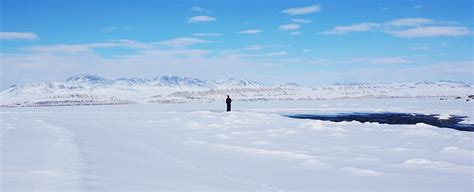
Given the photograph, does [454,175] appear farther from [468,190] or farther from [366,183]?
[366,183]

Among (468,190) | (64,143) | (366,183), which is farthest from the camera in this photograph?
(64,143)

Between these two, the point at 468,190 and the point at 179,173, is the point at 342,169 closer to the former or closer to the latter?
the point at 468,190

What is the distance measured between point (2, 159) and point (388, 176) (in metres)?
7.24

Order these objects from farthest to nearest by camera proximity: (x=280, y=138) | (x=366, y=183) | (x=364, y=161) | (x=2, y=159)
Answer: (x=280, y=138)
(x=364, y=161)
(x=2, y=159)
(x=366, y=183)

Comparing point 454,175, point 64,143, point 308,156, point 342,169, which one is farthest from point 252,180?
point 64,143

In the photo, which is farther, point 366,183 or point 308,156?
point 308,156

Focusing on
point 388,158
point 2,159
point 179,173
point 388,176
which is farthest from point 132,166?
point 388,158

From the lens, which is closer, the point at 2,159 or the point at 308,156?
the point at 2,159

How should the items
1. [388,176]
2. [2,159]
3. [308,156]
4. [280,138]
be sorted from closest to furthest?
[388,176]
[2,159]
[308,156]
[280,138]

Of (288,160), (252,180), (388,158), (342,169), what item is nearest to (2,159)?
(252,180)

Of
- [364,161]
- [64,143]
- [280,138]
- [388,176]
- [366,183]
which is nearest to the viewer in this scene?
[366,183]

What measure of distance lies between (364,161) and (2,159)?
730 centimetres

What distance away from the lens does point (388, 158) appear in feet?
32.6

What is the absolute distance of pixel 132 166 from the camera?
8.59m
